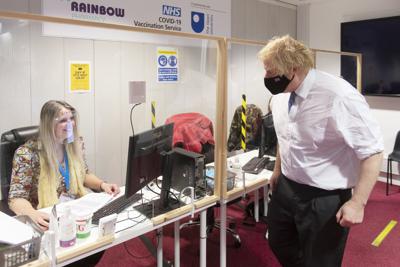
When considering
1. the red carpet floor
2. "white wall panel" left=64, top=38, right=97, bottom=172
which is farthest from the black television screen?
"white wall panel" left=64, top=38, right=97, bottom=172

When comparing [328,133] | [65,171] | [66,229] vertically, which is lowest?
[66,229]

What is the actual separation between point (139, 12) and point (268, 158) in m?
2.00

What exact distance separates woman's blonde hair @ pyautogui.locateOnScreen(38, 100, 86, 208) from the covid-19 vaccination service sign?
134cm

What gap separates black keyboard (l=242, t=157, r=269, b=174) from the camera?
8.41 ft

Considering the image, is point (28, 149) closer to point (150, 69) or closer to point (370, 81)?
point (150, 69)

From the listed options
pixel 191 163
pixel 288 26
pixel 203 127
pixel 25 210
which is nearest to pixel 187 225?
pixel 203 127

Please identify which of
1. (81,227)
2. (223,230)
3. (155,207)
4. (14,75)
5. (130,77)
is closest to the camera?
(81,227)

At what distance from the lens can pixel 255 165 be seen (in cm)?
265

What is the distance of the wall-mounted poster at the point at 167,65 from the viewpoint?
3803 mm

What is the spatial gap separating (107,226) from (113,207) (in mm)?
270

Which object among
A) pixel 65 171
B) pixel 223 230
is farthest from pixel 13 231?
pixel 223 230

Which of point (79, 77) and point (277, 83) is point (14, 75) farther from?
point (277, 83)

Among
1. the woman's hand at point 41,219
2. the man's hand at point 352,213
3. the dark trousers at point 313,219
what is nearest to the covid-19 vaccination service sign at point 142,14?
the woman's hand at point 41,219

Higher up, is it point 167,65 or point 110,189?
point 167,65
